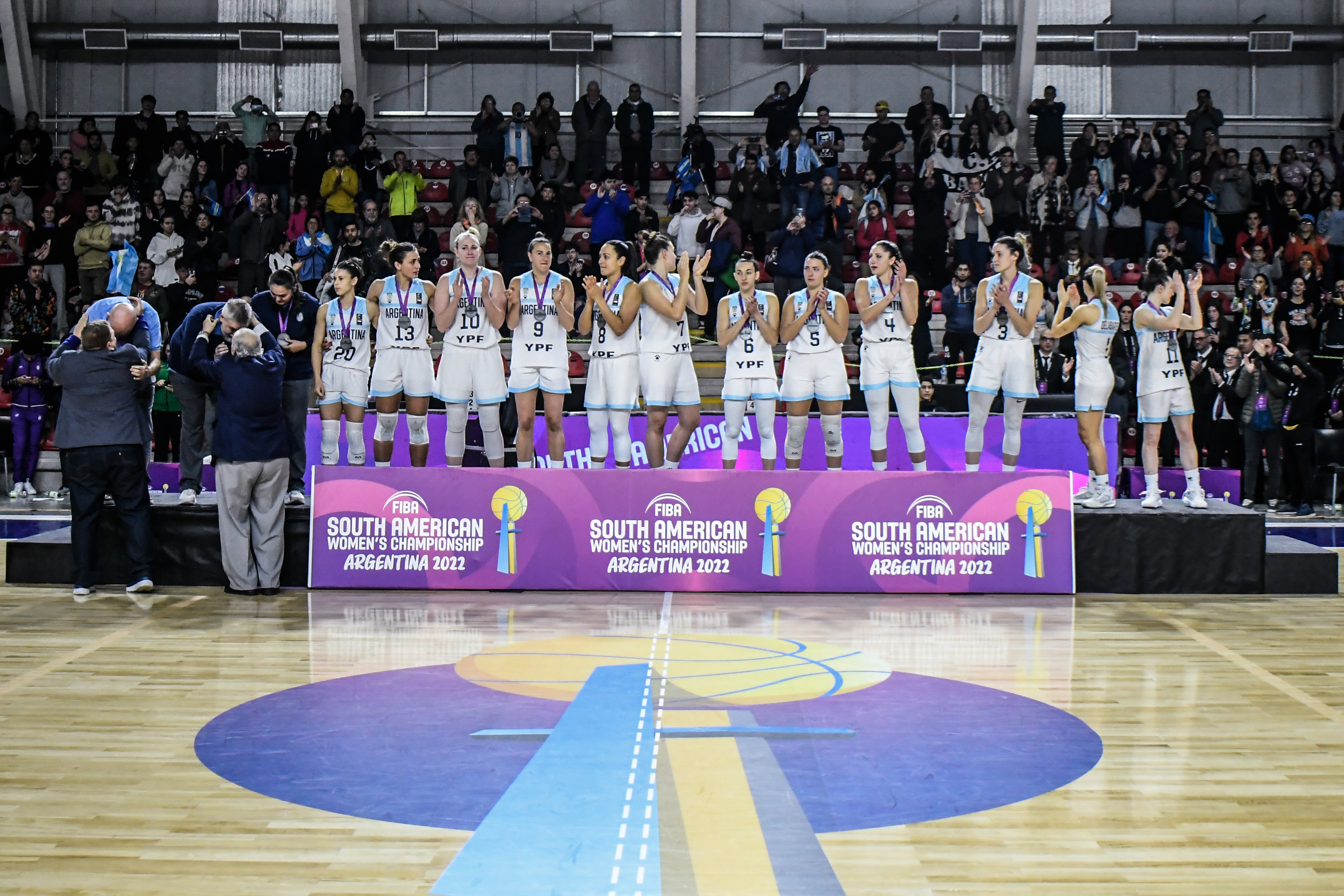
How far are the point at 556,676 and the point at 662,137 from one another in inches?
599

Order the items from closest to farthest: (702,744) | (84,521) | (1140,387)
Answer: (702,744) → (84,521) → (1140,387)

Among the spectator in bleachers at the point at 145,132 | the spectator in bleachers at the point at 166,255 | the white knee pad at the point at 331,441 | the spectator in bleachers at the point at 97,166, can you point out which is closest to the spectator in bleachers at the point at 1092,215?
the white knee pad at the point at 331,441

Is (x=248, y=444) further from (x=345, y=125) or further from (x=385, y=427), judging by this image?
(x=345, y=125)

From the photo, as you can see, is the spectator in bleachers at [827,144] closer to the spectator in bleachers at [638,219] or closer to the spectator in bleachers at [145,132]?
the spectator in bleachers at [638,219]

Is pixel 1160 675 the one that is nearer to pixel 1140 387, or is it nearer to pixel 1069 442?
pixel 1140 387

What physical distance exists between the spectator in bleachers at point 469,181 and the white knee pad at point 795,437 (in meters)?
8.52

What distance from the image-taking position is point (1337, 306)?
1491 centimetres

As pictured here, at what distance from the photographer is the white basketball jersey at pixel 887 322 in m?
9.90

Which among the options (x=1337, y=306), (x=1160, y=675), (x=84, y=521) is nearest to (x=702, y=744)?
(x=1160, y=675)

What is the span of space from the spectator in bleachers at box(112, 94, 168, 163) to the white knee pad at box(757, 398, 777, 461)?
1215cm

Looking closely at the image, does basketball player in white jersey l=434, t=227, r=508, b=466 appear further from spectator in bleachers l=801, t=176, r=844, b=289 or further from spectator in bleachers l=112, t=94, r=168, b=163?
spectator in bleachers l=112, t=94, r=168, b=163

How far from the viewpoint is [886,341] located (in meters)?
9.94

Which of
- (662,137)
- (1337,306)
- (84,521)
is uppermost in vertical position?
(662,137)

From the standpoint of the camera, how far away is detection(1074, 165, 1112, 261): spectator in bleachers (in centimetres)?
1669
